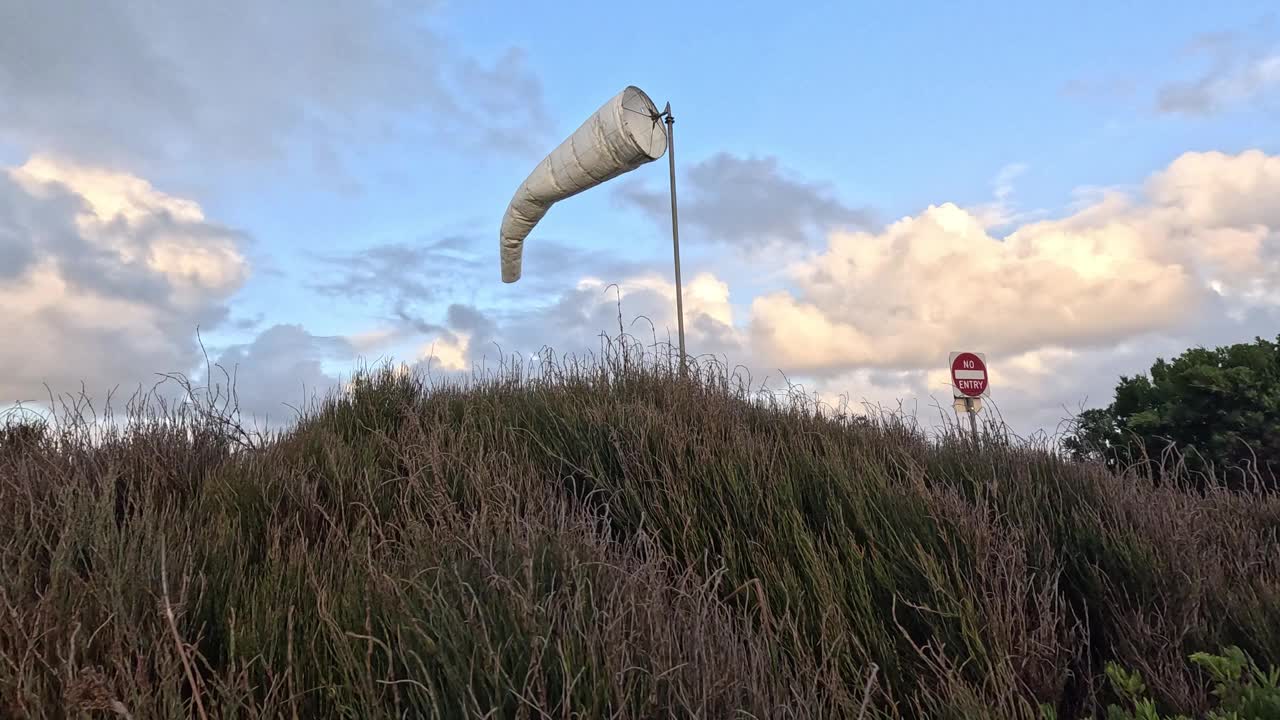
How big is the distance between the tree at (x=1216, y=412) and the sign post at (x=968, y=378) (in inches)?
85.1

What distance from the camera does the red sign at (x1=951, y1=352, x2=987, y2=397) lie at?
12602 mm

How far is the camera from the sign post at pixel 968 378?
1242 cm

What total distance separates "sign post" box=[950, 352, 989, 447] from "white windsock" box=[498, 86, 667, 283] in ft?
21.8

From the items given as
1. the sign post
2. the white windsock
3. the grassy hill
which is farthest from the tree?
the white windsock

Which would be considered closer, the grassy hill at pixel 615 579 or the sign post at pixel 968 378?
the grassy hill at pixel 615 579

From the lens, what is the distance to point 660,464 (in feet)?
14.4

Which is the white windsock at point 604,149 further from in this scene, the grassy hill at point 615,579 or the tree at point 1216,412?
the tree at point 1216,412

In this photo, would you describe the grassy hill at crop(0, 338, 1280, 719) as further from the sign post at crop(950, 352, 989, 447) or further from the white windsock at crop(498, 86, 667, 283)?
the sign post at crop(950, 352, 989, 447)

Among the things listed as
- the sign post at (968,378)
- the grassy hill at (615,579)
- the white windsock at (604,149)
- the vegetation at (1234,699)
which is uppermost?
the white windsock at (604,149)

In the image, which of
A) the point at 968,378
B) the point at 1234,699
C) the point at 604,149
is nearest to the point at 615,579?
the point at 1234,699

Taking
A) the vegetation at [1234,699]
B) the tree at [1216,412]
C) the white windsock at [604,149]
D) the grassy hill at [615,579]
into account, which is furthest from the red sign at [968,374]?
the vegetation at [1234,699]

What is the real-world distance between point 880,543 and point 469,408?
12.1 feet

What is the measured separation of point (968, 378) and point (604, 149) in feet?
24.9

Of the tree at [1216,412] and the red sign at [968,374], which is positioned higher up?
the red sign at [968,374]
